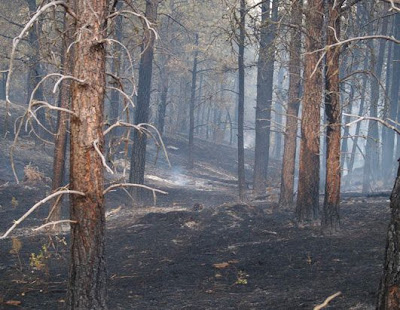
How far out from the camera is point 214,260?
11.0m

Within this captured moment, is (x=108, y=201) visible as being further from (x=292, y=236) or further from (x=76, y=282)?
(x=76, y=282)

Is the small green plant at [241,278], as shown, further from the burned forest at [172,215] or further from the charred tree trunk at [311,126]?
the charred tree trunk at [311,126]

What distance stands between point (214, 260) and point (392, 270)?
21.3 ft

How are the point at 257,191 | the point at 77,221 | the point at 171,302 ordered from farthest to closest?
the point at 257,191, the point at 171,302, the point at 77,221

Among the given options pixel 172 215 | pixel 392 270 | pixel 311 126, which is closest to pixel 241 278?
pixel 311 126

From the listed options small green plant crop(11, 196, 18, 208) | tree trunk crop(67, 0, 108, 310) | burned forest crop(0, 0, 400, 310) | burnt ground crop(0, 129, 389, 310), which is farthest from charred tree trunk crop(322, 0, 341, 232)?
small green plant crop(11, 196, 18, 208)

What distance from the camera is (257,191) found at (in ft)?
80.0

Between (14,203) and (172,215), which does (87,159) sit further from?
(14,203)

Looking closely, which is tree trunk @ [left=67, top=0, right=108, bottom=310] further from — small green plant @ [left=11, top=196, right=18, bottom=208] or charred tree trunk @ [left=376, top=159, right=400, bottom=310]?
small green plant @ [left=11, top=196, right=18, bottom=208]

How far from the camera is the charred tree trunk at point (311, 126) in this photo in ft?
42.7

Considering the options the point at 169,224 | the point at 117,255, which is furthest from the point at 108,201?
the point at 117,255

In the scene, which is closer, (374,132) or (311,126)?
(311,126)

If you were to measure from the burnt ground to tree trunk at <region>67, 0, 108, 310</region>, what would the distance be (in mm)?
523

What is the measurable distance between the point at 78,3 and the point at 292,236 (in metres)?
7.96
